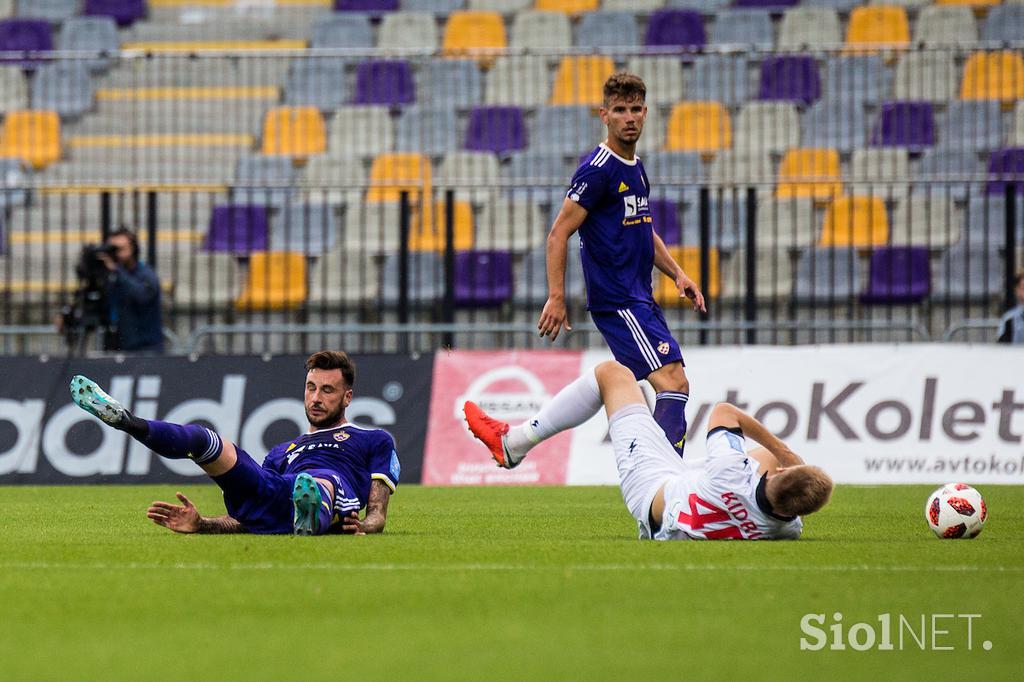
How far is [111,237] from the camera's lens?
1499 cm

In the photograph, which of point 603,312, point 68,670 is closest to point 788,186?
point 603,312

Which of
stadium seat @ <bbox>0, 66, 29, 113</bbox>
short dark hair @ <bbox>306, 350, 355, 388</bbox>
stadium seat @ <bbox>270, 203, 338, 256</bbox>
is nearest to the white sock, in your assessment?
short dark hair @ <bbox>306, 350, 355, 388</bbox>

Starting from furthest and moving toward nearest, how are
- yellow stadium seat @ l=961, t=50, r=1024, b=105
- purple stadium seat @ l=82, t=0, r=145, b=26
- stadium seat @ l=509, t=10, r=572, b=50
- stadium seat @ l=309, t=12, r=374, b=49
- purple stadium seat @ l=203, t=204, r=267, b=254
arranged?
purple stadium seat @ l=82, t=0, r=145, b=26 < stadium seat @ l=309, t=12, r=374, b=49 < stadium seat @ l=509, t=10, r=572, b=50 < yellow stadium seat @ l=961, t=50, r=1024, b=105 < purple stadium seat @ l=203, t=204, r=267, b=254

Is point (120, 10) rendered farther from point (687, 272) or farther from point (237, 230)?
point (687, 272)

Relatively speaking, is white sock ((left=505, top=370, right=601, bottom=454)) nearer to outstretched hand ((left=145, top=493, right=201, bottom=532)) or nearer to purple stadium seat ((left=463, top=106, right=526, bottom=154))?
outstretched hand ((left=145, top=493, right=201, bottom=532))

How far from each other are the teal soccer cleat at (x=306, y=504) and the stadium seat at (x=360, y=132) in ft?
42.5

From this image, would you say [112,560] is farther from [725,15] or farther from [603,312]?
[725,15]

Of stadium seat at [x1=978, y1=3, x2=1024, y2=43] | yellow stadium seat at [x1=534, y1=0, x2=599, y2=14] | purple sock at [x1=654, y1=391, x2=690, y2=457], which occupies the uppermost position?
yellow stadium seat at [x1=534, y1=0, x2=599, y2=14]

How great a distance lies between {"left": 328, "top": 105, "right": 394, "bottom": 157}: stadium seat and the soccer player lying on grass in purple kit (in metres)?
12.4

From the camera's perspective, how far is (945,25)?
21.5 meters

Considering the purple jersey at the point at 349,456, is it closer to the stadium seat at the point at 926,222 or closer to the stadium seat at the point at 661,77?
the stadium seat at the point at 926,222

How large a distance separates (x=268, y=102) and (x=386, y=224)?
12.7 feet

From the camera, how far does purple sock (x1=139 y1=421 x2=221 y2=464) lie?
7418 mm

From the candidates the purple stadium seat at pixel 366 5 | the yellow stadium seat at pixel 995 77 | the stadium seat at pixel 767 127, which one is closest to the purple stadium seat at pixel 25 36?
the purple stadium seat at pixel 366 5
